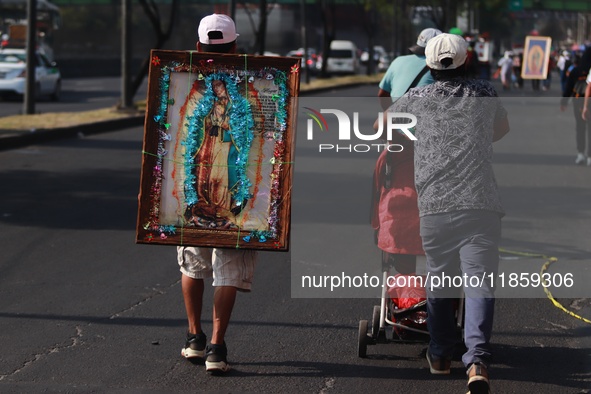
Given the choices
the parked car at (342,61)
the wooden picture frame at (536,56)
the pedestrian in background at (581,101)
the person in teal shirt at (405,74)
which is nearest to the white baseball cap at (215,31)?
the person in teal shirt at (405,74)

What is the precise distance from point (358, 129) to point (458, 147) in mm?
878

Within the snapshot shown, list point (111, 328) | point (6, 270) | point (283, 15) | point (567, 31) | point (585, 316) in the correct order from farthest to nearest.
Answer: point (567, 31), point (283, 15), point (6, 270), point (585, 316), point (111, 328)

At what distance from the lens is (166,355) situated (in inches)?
244

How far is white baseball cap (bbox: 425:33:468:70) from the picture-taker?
551 cm

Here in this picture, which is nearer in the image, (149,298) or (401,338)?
(401,338)

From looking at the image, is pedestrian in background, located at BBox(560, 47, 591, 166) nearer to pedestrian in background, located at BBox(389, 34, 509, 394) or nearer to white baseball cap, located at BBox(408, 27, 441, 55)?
white baseball cap, located at BBox(408, 27, 441, 55)

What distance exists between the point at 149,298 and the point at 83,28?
63.0m

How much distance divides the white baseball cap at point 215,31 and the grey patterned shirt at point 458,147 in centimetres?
108

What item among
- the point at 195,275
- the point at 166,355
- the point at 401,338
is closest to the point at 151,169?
the point at 195,275

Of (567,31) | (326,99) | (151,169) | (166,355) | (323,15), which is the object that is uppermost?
(567,31)

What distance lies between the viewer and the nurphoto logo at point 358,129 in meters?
5.84

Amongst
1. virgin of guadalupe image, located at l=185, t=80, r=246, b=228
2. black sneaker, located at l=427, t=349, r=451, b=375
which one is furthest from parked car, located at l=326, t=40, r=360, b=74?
black sneaker, located at l=427, t=349, r=451, b=375

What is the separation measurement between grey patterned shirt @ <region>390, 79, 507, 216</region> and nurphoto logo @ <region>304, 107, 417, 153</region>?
183 millimetres

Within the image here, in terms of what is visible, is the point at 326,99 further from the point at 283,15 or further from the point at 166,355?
the point at 283,15
